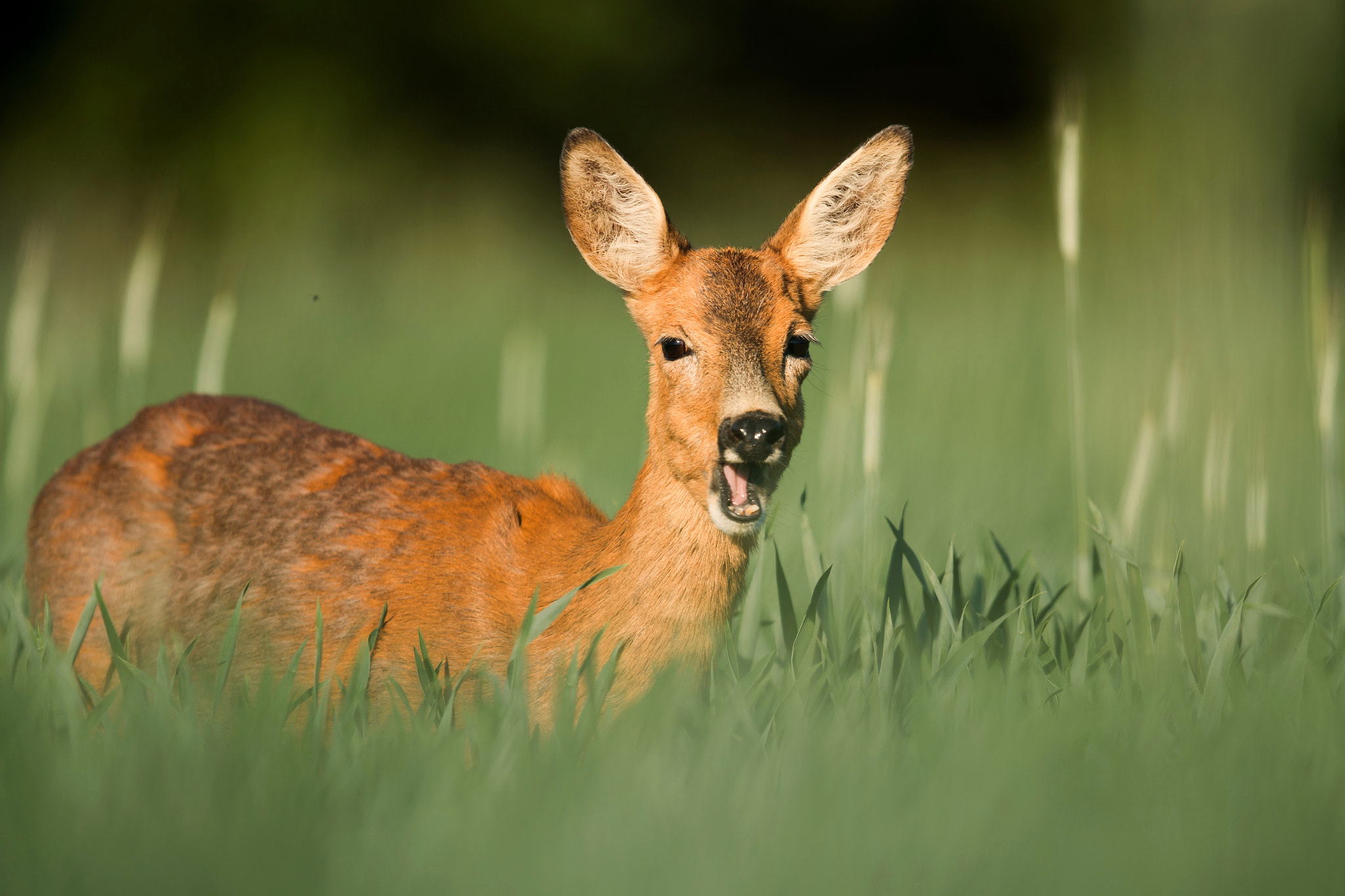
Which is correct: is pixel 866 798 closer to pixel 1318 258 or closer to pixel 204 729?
pixel 204 729

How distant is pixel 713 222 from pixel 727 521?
11652 mm

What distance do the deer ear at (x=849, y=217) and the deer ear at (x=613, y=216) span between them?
31cm

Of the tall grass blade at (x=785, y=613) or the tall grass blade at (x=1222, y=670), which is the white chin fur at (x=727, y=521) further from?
the tall grass blade at (x=1222, y=670)

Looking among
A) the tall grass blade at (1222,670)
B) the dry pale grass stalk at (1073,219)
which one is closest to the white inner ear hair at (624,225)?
the dry pale grass stalk at (1073,219)

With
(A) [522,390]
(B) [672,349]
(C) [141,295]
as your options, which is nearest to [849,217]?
(B) [672,349]

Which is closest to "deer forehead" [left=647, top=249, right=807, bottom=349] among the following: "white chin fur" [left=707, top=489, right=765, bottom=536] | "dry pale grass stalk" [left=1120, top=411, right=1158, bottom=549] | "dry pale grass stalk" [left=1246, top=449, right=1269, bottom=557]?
"white chin fur" [left=707, top=489, right=765, bottom=536]

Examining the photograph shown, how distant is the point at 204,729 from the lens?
230 centimetres

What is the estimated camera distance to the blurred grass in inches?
73.6

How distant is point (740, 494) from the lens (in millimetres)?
2758

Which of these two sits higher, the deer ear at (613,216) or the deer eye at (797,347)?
the deer ear at (613,216)

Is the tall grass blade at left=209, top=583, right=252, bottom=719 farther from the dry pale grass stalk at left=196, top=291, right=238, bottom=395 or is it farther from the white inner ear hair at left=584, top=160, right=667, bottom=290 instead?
the dry pale grass stalk at left=196, top=291, right=238, bottom=395

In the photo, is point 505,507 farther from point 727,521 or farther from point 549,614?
point 727,521

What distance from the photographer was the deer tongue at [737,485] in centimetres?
276

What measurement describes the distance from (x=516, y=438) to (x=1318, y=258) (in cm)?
312
